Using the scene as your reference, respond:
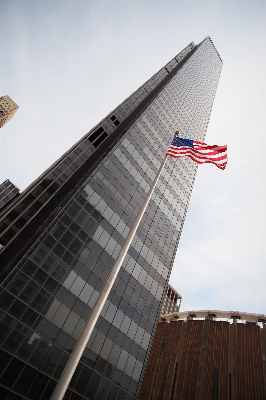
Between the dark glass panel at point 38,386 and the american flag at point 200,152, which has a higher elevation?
the american flag at point 200,152

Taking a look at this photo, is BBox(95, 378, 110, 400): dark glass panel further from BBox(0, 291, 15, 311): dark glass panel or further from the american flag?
the american flag

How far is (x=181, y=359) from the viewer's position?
4212 centimetres

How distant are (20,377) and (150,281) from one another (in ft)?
71.0

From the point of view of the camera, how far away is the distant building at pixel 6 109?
16073cm

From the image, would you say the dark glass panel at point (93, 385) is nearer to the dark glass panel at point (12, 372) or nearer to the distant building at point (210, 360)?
the dark glass panel at point (12, 372)

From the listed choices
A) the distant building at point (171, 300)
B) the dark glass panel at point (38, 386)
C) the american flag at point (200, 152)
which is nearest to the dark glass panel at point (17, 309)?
the dark glass panel at point (38, 386)

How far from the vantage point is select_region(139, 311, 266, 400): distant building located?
34.8m

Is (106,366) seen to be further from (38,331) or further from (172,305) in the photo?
(172,305)

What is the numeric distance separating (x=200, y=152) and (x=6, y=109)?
18050 cm

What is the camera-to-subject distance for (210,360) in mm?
38750

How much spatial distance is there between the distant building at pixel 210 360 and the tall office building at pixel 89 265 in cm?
1134

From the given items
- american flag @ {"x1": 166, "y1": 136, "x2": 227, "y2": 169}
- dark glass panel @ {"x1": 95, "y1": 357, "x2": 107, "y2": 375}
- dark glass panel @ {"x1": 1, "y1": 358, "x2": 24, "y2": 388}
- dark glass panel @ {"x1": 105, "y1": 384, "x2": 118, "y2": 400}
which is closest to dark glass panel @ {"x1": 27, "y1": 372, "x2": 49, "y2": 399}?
dark glass panel @ {"x1": 1, "y1": 358, "x2": 24, "y2": 388}

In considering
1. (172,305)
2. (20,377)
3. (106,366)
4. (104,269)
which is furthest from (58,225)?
(172,305)

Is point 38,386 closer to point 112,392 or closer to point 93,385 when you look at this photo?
point 93,385
